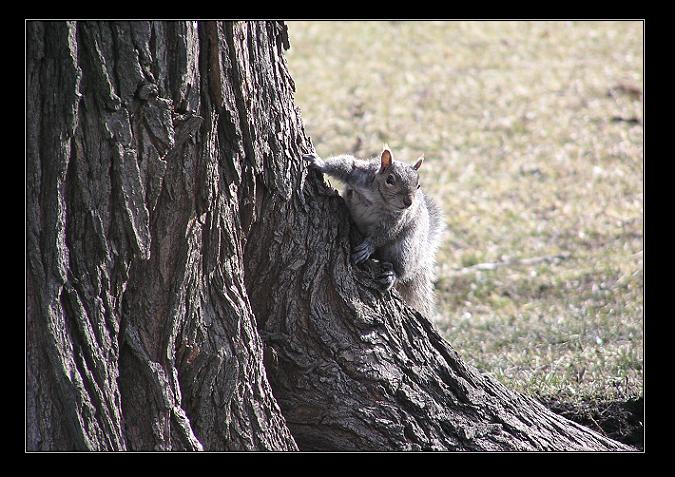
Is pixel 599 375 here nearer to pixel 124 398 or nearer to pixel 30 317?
pixel 124 398

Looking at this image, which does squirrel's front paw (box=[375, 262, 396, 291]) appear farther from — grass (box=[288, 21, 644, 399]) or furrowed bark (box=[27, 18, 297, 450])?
grass (box=[288, 21, 644, 399])

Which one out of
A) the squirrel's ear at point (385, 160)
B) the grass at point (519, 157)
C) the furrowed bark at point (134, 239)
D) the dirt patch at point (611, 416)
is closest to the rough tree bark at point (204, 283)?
the furrowed bark at point (134, 239)

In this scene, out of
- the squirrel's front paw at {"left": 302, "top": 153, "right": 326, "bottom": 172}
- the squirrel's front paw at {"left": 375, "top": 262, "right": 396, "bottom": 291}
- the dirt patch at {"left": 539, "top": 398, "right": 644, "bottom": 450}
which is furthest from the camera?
the dirt patch at {"left": 539, "top": 398, "right": 644, "bottom": 450}

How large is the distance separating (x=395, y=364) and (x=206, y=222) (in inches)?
41.9

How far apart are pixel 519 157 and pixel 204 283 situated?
279 inches

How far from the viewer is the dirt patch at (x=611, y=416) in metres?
4.16

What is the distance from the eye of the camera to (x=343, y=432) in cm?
352

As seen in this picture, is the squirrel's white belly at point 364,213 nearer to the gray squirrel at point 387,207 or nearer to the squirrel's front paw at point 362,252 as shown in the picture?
the gray squirrel at point 387,207

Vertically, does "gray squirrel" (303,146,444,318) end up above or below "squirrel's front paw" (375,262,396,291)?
above

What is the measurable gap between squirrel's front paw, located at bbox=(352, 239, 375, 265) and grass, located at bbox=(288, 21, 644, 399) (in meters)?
1.33

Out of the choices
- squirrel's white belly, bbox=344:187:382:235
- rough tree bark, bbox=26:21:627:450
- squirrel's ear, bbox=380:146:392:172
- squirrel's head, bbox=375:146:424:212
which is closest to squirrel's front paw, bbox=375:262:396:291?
rough tree bark, bbox=26:21:627:450

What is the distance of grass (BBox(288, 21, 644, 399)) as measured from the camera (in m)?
5.48

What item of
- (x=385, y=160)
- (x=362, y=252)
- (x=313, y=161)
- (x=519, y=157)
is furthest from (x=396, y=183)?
(x=519, y=157)

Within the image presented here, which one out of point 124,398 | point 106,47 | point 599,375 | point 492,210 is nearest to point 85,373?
point 124,398
